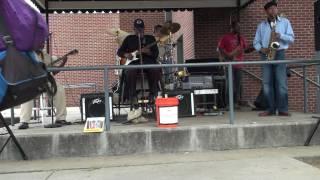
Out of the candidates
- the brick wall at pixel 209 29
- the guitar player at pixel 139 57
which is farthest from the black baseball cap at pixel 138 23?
the brick wall at pixel 209 29

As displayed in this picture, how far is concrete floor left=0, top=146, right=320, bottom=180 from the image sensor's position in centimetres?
641

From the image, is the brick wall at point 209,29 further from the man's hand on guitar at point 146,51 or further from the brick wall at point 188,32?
the man's hand on guitar at point 146,51

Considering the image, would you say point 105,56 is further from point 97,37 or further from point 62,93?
point 62,93

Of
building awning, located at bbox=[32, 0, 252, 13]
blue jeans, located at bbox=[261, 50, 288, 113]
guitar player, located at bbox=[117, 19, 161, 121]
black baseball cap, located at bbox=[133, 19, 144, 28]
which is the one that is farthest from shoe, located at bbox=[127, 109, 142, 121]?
building awning, located at bbox=[32, 0, 252, 13]

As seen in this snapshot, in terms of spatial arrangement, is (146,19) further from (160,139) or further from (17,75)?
(17,75)

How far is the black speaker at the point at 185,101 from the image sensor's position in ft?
31.8

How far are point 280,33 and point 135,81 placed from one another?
2493mm

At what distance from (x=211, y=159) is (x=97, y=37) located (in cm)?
1502

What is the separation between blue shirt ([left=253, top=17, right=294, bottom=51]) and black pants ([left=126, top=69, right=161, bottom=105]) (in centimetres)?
175

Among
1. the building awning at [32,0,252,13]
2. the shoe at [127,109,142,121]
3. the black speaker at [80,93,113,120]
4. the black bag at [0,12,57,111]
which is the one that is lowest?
the shoe at [127,109,142,121]

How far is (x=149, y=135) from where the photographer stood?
26.3ft

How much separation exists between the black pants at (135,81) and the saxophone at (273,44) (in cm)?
187

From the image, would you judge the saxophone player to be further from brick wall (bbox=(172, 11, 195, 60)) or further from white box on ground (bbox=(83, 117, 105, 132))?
brick wall (bbox=(172, 11, 195, 60))

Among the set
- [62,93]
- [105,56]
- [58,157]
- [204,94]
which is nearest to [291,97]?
[204,94]
